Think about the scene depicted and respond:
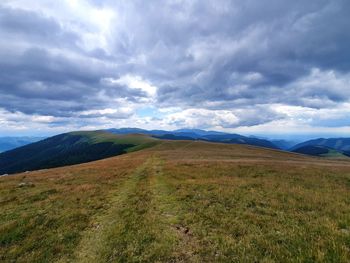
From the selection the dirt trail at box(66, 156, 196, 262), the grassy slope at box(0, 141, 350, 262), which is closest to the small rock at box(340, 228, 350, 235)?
the grassy slope at box(0, 141, 350, 262)

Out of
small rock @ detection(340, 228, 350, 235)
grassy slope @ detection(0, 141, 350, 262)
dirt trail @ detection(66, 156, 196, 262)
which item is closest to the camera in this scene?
grassy slope @ detection(0, 141, 350, 262)

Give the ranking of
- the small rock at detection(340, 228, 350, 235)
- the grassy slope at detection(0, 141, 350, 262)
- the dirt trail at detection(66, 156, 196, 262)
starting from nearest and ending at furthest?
the grassy slope at detection(0, 141, 350, 262)
the dirt trail at detection(66, 156, 196, 262)
the small rock at detection(340, 228, 350, 235)

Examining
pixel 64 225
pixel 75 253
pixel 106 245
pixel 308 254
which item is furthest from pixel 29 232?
pixel 308 254

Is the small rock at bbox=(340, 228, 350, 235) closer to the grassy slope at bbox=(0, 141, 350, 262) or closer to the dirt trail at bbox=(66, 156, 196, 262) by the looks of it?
the grassy slope at bbox=(0, 141, 350, 262)

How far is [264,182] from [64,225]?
703 inches

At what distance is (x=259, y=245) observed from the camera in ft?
29.0

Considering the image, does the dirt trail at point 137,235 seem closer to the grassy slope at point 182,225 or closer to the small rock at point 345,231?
the grassy slope at point 182,225

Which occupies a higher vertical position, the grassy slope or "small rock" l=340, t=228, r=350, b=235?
"small rock" l=340, t=228, r=350, b=235

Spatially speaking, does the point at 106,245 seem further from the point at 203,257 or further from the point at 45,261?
the point at 203,257

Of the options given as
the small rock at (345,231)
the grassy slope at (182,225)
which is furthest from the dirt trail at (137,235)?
the small rock at (345,231)

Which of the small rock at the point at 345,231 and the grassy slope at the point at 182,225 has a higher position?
the small rock at the point at 345,231

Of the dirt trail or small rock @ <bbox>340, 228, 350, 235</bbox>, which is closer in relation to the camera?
the dirt trail

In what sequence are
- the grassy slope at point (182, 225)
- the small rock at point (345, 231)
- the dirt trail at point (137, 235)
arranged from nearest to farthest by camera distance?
the grassy slope at point (182, 225)
the dirt trail at point (137, 235)
the small rock at point (345, 231)

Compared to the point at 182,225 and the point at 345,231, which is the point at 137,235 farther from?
the point at 345,231
